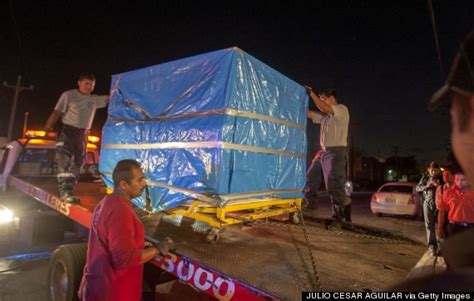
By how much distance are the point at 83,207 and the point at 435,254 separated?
4228 mm

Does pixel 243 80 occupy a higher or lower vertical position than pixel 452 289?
higher

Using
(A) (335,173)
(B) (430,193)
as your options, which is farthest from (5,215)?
(B) (430,193)

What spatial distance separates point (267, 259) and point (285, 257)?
199mm

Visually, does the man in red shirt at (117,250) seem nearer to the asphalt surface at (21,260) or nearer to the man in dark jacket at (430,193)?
the asphalt surface at (21,260)

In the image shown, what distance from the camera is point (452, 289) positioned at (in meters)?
0.75

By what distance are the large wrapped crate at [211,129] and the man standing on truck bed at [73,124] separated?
652 millimetres

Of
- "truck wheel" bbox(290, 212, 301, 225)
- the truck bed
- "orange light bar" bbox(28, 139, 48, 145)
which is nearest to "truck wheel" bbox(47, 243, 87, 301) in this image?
the truck bed

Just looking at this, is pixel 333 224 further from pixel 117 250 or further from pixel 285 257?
pixel 117 250

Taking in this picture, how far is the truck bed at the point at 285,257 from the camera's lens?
238cm

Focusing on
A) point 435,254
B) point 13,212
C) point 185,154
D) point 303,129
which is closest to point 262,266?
point 185,154

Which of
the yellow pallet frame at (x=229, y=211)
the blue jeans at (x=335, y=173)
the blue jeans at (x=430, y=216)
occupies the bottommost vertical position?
the blue jeans at (x=430, y=216)

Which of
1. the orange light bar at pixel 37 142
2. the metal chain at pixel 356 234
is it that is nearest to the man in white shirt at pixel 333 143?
the metal chain at pixel 356 234

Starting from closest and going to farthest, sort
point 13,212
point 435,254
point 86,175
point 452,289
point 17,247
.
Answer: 1. point 452,289
2. point 435,254
3. point 13,212
4. point 17,247
5. point 86,175

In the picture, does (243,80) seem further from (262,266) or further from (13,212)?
(13,212)
